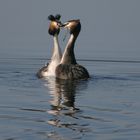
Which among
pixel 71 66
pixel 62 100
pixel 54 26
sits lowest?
pixel 62 100

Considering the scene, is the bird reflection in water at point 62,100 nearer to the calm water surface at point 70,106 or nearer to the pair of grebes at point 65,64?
the calm water surface at point 70,106

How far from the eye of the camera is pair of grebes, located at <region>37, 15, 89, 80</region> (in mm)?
21297

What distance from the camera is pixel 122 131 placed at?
1237 cm

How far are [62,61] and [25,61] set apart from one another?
16.4 feet

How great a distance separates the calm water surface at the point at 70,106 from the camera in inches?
479

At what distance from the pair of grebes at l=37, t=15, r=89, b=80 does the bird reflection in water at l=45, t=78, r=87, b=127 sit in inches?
16.7

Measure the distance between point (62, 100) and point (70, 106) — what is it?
3.52 feet

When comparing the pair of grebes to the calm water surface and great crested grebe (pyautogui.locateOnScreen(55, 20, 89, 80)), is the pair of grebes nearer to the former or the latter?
great crested grebe (pyautogui.locateOnScreen(55, 20, 89, 80))

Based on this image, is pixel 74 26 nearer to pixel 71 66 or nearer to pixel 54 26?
pixel 54 26

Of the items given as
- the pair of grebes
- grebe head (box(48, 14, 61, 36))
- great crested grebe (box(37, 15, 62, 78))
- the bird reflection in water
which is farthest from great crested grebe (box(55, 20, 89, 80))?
grebe head (box(48, 14, 61, 36))

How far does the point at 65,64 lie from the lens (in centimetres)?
2198

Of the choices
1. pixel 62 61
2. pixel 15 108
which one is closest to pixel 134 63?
pixel 62 61

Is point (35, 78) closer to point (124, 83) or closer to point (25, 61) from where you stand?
point (124, 83)

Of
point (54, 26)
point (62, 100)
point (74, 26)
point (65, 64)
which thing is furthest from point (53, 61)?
point (62, 100)
